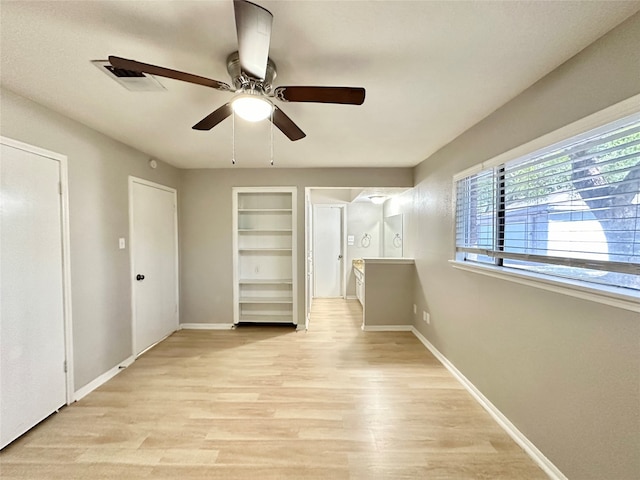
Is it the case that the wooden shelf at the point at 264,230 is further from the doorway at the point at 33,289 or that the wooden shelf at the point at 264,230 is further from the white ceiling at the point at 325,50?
the doorway at the point at 33,289

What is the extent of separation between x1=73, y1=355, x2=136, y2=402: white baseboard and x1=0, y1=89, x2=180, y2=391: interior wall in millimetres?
40

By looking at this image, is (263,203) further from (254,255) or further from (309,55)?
(309,55)

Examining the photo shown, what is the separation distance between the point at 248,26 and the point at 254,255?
11.8 ft

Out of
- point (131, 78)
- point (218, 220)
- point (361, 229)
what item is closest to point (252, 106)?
point (131, 78)

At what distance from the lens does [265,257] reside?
4.41 m

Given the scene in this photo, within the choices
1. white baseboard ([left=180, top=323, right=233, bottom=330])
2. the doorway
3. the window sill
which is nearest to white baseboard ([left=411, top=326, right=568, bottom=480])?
the window sill

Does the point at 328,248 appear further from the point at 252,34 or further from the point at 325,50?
the point at 252,34

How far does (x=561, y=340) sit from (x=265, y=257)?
3659 millimetres

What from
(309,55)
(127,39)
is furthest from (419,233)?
(127,39)

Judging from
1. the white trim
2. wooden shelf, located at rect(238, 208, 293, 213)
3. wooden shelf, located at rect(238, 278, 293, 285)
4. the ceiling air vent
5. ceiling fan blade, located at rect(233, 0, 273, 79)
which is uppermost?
the ceiling air vent

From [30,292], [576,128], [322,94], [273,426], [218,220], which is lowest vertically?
[273,426]

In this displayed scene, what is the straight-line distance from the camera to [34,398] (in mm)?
2010

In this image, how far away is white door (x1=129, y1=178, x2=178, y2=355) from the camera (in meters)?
3.17

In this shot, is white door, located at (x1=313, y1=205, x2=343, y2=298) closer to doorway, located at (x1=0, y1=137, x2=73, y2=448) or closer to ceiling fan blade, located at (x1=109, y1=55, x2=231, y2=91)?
doorway, located at (x1=0, y1=137, x2=73, y2=448)
